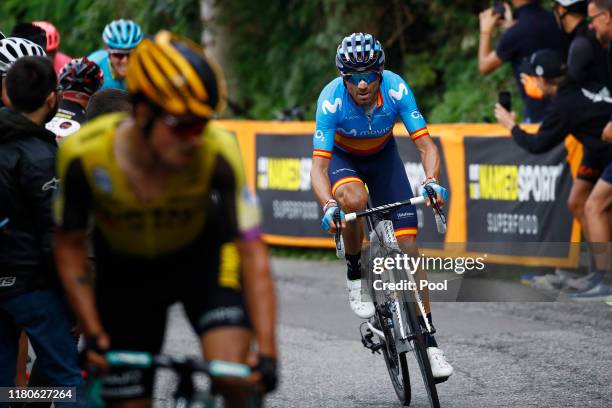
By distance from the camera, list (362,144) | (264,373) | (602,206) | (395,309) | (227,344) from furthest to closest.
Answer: (602,206), (362,144), (395,309), (227,344), (264,373)

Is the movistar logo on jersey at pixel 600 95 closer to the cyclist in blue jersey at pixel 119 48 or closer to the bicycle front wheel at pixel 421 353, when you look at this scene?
the cyclist in blue jersey at pixel 119 48

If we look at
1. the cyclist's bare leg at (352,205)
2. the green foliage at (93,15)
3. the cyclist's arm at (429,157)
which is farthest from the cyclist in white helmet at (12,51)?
the green foliage at (93,15)

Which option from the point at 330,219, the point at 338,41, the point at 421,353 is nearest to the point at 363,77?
the point at 330,219

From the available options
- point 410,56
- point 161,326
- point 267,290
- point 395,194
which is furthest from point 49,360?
point 410,56

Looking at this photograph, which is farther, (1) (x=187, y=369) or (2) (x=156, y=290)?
(2) (x=156, y=290)

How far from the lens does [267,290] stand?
4.36m

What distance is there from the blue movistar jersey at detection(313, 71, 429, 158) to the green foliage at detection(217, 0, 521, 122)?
701cm

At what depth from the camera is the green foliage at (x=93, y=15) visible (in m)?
19.9

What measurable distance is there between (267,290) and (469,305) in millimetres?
6870

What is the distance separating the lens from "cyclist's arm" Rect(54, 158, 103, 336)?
174 inches

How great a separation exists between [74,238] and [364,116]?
12.6 feet

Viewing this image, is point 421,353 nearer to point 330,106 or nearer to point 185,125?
point 330,106

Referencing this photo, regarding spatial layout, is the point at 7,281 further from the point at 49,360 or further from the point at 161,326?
the point at 161,326

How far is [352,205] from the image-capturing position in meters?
7.80
